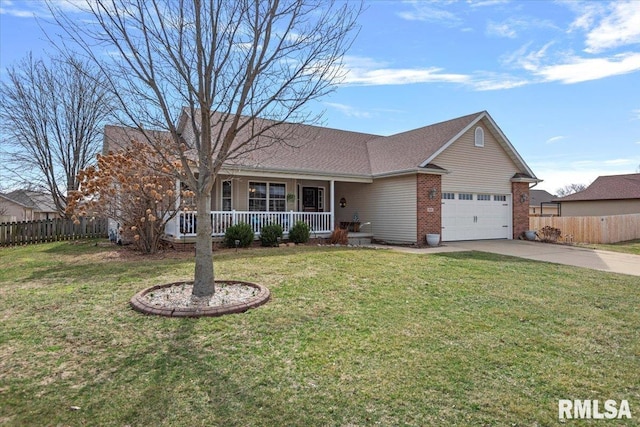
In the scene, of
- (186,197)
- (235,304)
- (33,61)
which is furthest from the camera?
(33,61)

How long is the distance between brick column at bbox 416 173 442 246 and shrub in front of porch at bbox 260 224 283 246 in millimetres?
5555

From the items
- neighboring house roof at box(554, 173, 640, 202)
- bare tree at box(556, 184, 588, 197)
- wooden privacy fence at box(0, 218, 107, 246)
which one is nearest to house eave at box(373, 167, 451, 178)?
wooden privacy fence at box(0, 218, 107, 246)

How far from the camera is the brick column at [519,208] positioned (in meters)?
17.6

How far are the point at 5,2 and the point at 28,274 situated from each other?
5.51 metres

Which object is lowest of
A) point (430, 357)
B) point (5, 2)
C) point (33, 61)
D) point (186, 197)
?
point (430, 357)

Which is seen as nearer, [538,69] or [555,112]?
[538,69]

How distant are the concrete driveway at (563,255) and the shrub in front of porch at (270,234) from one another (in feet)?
17.4

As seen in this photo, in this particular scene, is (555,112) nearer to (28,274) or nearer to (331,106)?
(331,106)

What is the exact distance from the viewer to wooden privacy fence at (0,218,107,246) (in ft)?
51.1

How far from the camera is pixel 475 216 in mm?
16578

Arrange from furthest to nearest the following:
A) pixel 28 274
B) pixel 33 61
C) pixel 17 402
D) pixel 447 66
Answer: pixel 33 61 → pixel 447 66 → pixel 28 274 → pixel 17 402

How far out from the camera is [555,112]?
16953mm

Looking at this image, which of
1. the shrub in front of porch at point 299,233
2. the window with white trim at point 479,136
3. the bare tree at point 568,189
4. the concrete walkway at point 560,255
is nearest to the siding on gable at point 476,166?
the window with white trim at point 479,136

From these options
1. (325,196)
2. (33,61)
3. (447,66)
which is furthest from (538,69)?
(33,61)
